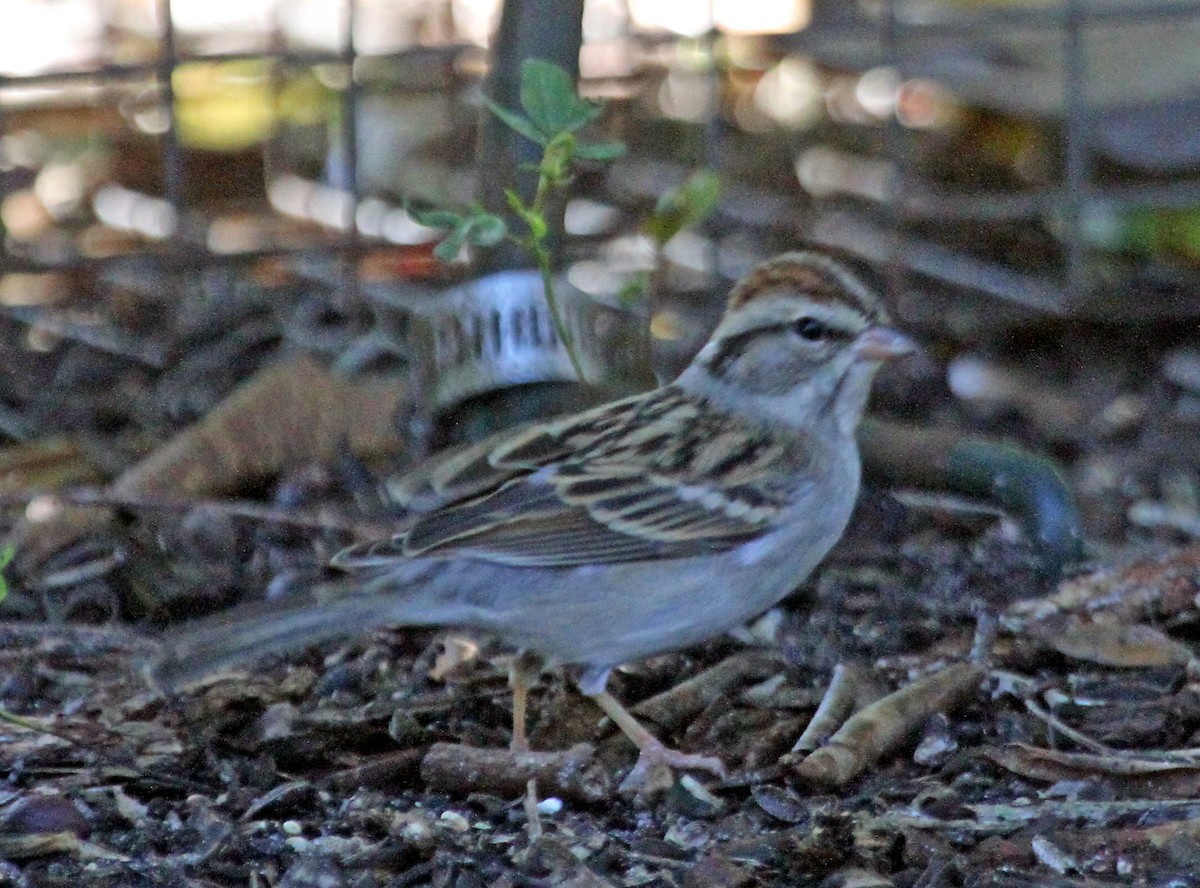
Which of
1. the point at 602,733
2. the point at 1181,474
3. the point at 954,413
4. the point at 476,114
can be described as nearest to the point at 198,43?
the point at 476,114

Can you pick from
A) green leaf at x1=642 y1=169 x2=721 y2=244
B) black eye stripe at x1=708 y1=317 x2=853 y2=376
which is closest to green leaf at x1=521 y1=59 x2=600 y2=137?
green leaf at x1=642 y1=169 x2=721 y2=244

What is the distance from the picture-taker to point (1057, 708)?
335cm

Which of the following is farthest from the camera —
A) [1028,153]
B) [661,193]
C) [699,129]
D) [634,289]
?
[1028,153]

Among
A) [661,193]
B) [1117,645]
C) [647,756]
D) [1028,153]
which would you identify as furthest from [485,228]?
[1028,153]

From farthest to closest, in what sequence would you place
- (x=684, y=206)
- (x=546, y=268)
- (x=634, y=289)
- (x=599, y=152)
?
(x=634, y=289), (x=684, y=206), (x=546, y=268), (x=599, y=152)

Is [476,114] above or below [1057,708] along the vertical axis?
above

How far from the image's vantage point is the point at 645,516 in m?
3.43

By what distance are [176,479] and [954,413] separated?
6.76 ft

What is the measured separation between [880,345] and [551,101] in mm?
753

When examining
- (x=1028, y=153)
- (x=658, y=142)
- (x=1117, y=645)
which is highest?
(x=658, y=142)

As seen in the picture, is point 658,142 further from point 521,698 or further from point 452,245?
point 521,698

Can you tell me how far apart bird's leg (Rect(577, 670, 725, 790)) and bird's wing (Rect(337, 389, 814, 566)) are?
0.89 ft

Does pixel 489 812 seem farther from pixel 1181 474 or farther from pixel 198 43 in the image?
pixel 198 43

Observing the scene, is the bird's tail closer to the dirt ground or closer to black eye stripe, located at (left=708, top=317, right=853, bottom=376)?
the dirt ground
